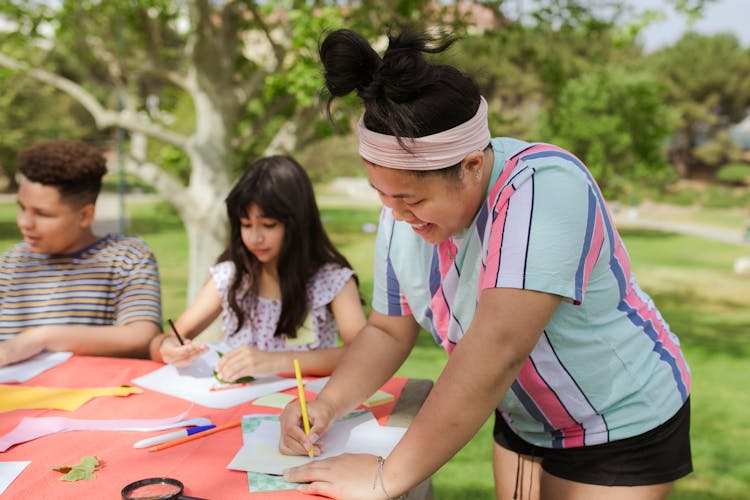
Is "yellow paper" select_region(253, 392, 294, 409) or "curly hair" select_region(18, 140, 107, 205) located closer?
"yellow paper" select_region(253, 392, 294, 409)

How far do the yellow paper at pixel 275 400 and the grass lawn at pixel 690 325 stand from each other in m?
2.00

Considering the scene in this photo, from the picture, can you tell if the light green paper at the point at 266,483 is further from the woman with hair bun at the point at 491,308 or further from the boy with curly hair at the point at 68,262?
the boy with curly hair at the point at 68,262

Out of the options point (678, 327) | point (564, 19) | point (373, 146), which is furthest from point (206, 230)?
point (678, 327)

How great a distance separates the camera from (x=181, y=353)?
2105 millimetres

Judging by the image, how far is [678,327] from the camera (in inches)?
330

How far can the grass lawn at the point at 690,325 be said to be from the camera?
4.04 meters

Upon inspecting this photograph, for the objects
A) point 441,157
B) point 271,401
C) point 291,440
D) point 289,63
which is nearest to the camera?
point 441,157

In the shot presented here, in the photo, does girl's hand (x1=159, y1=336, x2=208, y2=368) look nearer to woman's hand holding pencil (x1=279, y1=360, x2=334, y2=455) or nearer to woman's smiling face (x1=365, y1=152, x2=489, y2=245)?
woman's hand holding pencil (x1=279, y1=360, x2=334, y2=455)

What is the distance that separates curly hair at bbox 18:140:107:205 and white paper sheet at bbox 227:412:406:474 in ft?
4.20

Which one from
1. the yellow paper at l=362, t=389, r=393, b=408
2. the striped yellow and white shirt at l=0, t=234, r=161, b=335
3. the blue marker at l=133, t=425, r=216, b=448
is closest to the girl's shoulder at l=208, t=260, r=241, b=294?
the striped yellow and white shirt at l=0, t=234, r=161, b=335

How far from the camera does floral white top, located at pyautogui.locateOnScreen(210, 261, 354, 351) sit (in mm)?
2641

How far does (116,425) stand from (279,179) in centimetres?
111

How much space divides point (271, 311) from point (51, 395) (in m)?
0.91

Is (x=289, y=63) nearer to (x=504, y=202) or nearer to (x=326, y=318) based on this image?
(x=326, y=318)
